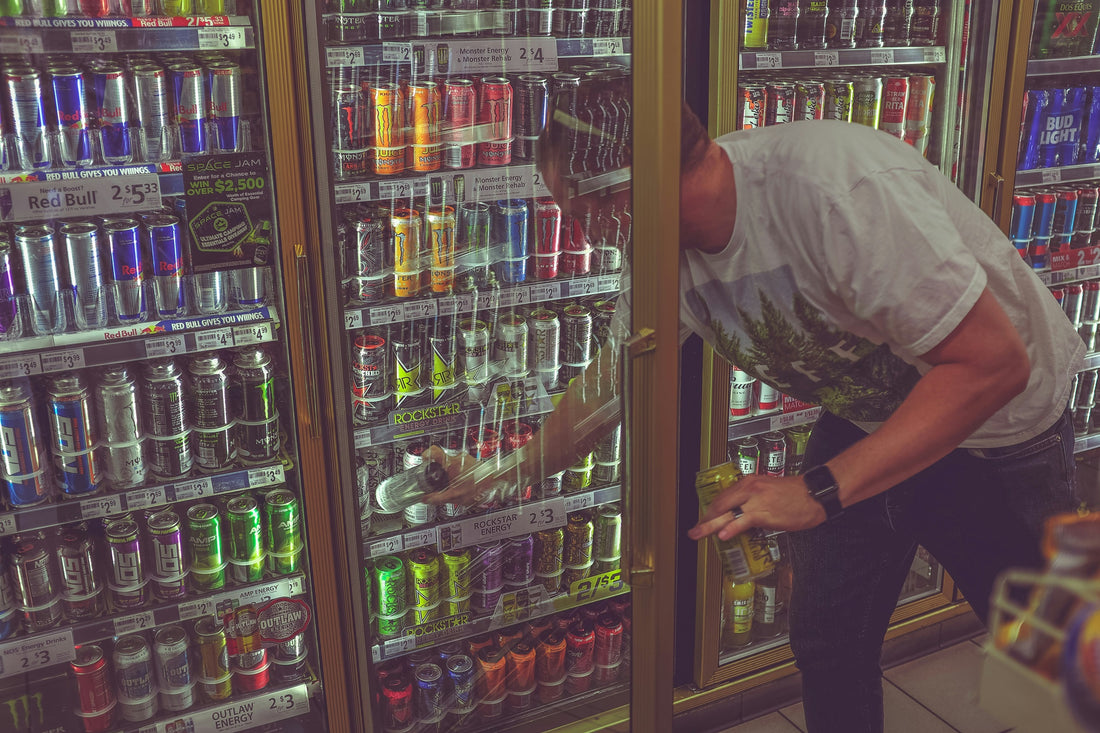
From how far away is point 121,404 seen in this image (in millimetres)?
1729

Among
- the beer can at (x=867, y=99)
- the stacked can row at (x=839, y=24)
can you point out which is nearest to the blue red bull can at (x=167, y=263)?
the stacked can row at (x=839, y=24)

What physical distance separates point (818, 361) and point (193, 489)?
3.96 ft

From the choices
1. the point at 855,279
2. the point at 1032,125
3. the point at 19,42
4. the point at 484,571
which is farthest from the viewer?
the point at 1032,125

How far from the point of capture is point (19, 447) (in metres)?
1.68

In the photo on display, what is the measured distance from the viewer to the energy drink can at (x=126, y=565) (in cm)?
179

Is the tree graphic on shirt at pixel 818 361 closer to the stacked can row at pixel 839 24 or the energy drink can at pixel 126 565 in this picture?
the stacked can row at pixel 839 24

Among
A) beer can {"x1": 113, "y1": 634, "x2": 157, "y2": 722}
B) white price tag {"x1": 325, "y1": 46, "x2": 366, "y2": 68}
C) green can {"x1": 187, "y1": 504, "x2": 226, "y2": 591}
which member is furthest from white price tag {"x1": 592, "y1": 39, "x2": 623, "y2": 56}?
beer can {"x1": 113, "y1": 634, "x2": 157, "y2": 722}

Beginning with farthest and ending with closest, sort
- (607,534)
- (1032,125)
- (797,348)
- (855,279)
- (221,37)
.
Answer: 1. (1032,125)
2. (607,534)
3. (221,37)
4. (797,348)
5. (855,279)

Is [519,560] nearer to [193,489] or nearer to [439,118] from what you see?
[193,489]

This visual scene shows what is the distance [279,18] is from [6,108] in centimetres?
51

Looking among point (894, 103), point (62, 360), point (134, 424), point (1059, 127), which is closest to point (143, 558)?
point (134, 424)

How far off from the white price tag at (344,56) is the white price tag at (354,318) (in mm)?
452

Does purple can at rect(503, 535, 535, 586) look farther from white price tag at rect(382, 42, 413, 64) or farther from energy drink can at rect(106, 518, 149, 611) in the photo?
white price tag at rect(382, 42, 413, 64)

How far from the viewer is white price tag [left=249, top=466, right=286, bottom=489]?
1805 millimetres
